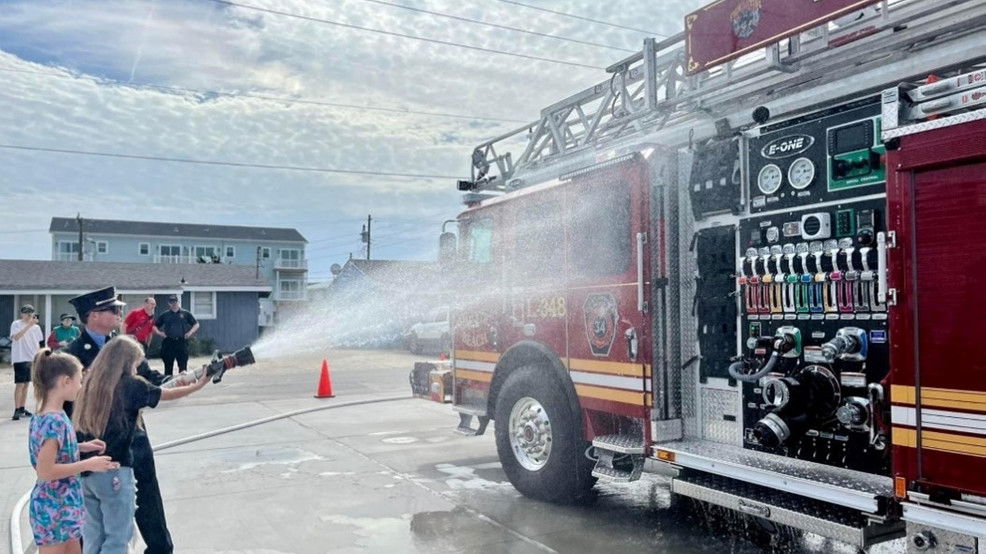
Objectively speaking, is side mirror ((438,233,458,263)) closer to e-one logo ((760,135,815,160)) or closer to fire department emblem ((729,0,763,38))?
fire department emblem ((729,0,763,38))

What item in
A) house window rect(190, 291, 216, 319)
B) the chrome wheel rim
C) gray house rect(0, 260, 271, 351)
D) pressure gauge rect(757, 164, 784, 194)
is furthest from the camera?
house window rect(190, 291, 216, 319)

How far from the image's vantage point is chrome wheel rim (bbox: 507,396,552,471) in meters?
6.59

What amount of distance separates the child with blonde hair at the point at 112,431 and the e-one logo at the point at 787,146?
398cm

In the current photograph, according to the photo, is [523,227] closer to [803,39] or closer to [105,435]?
[803,39]

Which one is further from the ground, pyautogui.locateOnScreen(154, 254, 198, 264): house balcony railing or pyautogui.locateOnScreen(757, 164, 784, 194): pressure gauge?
pyautogui.locateOnScreen(154, 254, 198, 264): house balcony railing

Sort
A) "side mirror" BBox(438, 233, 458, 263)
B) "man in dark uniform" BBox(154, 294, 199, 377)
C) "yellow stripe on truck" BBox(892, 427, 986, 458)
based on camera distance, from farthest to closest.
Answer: "man in dark uniform" BBox(154, 294, 199, 377), "side mirror" BBox(438, 233, 458, 263), "yellow stripe on truck" BBox(892, 427, 986, 458)

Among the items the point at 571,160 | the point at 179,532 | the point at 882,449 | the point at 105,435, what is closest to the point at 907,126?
the point at 882,449

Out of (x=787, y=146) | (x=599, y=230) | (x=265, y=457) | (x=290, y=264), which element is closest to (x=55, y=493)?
(x=599, y=230)

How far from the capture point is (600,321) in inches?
237

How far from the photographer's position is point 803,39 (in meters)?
5.28

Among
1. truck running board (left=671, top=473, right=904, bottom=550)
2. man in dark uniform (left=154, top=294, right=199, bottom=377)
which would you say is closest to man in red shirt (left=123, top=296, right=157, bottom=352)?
man in dark uniform (left=154, top=294, right=199, bottom=377)

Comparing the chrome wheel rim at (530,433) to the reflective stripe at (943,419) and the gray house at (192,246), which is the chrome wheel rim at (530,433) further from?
the gray house at (192,246)

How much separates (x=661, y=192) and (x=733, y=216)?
626 mm

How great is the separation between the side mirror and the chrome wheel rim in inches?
78.9
